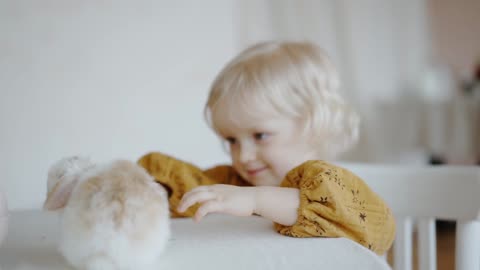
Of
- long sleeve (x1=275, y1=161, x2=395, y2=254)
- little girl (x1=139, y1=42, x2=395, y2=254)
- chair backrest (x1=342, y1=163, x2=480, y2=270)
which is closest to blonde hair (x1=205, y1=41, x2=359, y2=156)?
little girl (x1=139, y1=42, x2=395, y2=254)

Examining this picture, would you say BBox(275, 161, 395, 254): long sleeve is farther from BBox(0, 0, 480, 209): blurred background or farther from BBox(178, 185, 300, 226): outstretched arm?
BBox(0, 0, 480, 209): blurred background

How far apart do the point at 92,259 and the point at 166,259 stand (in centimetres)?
9

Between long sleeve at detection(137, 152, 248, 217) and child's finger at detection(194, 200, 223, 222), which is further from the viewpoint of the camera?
long sleeve at detection(137, 152, 248, 217)

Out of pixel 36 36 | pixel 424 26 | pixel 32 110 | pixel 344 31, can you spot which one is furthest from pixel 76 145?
pixel 424 26

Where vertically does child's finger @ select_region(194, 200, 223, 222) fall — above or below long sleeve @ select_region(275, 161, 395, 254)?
above

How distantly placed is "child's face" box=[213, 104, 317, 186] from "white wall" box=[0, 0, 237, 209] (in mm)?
280

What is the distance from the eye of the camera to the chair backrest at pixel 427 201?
818 millimetres

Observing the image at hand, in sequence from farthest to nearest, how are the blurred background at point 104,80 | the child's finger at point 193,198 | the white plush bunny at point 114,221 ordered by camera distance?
the blurred background at point 104,80, the child's finger at point 193,198, the white plush bunny at point 114,221

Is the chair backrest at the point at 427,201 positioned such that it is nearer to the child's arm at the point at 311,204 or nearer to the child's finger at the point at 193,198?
the child's arm at the point at 311,204

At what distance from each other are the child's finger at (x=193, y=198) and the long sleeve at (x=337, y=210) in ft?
0.32

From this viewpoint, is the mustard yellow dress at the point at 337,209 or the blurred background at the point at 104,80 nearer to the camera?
the mustard yellow dress at the point at 337,209

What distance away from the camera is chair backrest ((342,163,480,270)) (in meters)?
0.82

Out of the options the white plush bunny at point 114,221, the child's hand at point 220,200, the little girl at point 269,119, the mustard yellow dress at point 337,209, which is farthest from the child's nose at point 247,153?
the white plush bunny at point 114,221

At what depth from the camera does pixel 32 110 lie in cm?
95
